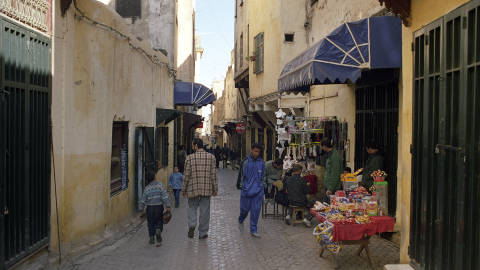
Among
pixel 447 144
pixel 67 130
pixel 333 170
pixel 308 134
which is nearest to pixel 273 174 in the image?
pixel 308 134

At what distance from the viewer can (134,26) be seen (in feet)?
60.6

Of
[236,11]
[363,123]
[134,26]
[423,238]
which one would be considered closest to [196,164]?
[363,123]

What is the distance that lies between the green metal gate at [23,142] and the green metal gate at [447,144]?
4392mm

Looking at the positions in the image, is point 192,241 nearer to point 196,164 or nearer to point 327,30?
point 196,164

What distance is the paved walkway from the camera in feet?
22.4

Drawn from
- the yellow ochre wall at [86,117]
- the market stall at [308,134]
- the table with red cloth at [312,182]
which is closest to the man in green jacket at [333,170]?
the market stall at [308,134]

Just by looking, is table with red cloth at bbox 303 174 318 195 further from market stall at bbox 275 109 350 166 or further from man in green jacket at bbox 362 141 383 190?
man in green jacket at bbox 362 141 383 190

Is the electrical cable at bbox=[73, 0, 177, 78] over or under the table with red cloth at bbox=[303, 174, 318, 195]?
over

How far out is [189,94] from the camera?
19234mm

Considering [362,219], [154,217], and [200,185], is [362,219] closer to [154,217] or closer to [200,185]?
[200,185]

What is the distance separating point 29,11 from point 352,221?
4868 mm

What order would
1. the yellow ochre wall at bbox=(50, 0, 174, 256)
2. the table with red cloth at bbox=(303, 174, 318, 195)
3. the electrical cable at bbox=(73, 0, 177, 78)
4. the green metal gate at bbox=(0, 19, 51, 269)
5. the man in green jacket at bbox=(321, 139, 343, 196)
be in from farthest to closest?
the table with red cloth at bbox=(303, 174, 318, 195) < the man in green jacket at bbox=(321, 139, 343, 196) < the electrical cable at bbox=(73, 0, 177, 78) < the yellow ochre wall at bbox=(50, 0, 174, 256) < the green metal gate at bbox=(0, 19, 51, 269)

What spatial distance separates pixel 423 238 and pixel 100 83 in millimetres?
5611

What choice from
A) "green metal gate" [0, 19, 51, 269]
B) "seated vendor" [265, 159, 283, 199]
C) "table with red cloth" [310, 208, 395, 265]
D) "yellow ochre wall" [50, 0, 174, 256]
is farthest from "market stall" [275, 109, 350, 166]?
"green metal gate" [0, 19, 51, 269]
